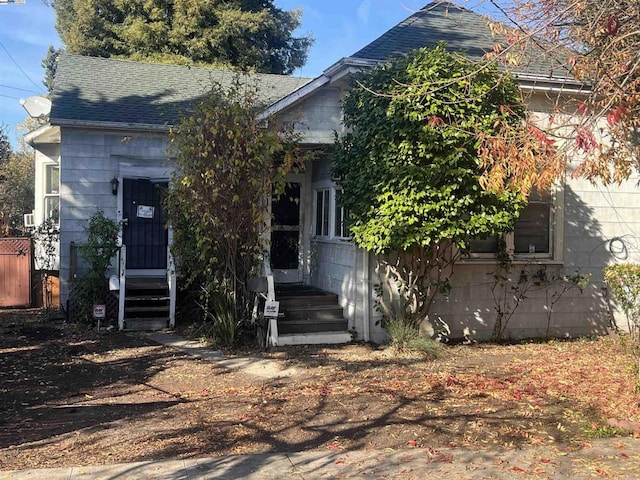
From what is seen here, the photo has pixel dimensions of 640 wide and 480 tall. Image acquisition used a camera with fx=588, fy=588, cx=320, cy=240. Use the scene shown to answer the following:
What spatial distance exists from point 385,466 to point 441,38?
8.50 metres

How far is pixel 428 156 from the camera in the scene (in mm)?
7824

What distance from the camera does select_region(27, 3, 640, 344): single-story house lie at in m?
9.54

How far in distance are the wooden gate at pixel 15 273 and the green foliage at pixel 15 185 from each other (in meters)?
8.76

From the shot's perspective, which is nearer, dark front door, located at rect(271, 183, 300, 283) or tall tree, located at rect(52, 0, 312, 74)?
dark front door, located at rect(271, 183, 300, 283)

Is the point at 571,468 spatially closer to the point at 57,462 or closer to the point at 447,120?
the point at 57,462

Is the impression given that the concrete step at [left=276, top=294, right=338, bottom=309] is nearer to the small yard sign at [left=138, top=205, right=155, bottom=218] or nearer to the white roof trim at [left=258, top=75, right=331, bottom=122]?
the white roof trim at [left=258, top=75, right=331, bottom=122]

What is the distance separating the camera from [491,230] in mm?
8141

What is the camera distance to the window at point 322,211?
10828 millimetres

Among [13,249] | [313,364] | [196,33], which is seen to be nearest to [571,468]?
[313,364]

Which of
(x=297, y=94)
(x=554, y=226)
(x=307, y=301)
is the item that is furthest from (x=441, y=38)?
(x=307, y=301)

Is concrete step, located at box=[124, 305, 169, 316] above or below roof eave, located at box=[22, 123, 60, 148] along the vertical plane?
below

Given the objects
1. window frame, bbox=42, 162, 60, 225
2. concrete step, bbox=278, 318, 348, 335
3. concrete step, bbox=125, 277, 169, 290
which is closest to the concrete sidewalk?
concrete step, bbox=278, 318, 348, 335

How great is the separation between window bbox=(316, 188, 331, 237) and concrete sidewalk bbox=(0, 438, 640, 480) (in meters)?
6.18

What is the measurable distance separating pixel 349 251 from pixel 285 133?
2.15 meters
